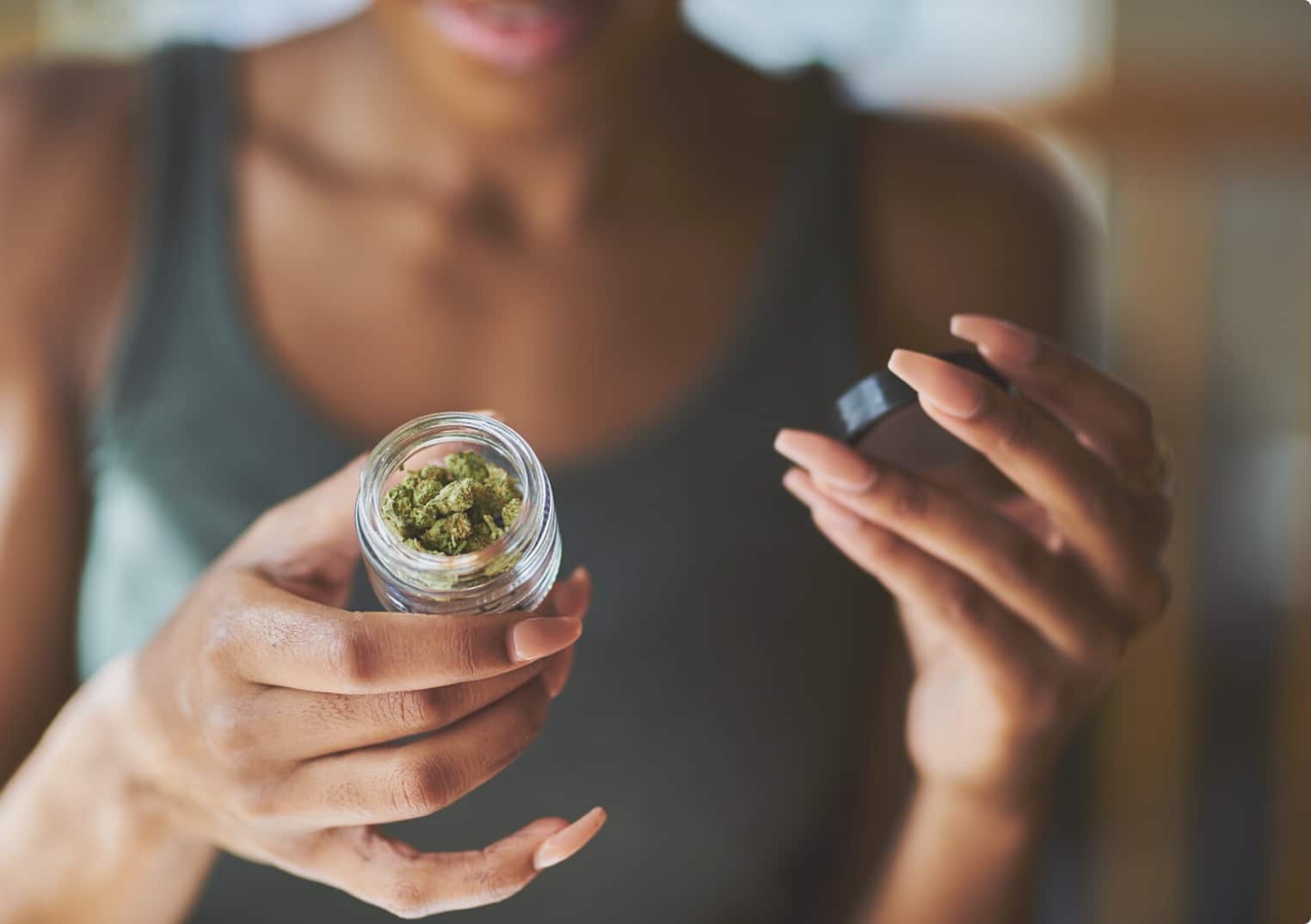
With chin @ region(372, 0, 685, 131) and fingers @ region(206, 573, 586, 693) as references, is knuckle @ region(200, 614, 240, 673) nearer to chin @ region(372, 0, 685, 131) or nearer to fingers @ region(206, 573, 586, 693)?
fingers @ region(206, 573, 586, 693)

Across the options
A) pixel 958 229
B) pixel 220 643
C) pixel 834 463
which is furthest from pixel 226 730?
pixel 958 229

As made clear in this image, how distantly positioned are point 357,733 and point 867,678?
0.33 m

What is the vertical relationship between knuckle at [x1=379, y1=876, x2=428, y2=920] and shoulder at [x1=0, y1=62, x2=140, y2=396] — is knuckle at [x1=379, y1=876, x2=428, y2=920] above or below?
below

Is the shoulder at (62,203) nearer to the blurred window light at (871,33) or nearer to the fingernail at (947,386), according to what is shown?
the blurred window light at (871,33)

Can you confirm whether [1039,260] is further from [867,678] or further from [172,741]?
[172,741]

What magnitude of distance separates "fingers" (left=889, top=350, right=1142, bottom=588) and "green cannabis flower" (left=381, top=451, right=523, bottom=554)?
129 mm

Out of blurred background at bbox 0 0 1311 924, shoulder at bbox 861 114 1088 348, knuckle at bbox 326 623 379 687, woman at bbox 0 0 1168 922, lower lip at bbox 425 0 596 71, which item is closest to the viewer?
knuckle at bbox 326 623 379 687

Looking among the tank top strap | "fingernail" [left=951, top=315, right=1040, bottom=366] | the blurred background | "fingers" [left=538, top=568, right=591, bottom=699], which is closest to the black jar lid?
"fingernail" [left=951, top=315, right=1040, bottom=366]

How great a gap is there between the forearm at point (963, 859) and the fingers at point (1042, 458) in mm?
136

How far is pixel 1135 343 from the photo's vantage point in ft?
3.20

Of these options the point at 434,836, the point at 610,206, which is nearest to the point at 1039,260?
the point at 610,206

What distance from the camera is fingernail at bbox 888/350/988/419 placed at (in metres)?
0.32

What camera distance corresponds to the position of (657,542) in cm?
53

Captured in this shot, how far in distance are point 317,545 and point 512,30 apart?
0.29 metres
